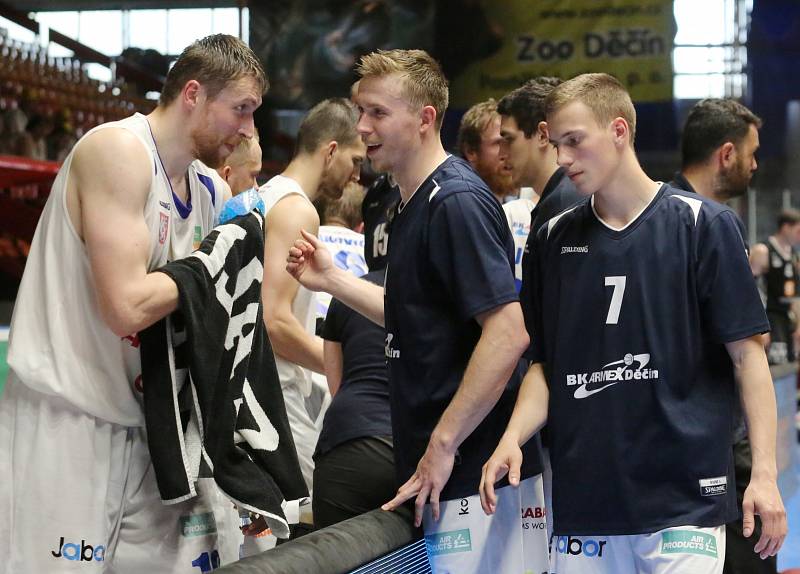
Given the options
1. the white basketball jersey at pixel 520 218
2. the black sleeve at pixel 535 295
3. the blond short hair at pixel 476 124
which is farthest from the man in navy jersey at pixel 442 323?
Answer: the blond short hair at pixel 476 124

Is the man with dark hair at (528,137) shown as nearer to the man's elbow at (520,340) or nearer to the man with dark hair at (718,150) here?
the man with dark hair at (718,150)

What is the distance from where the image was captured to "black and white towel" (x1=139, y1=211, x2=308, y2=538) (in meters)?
2.37

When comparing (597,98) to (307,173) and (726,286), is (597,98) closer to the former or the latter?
(726,286)

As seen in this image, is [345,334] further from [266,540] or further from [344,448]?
[266,540]

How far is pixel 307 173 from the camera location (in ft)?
13.1

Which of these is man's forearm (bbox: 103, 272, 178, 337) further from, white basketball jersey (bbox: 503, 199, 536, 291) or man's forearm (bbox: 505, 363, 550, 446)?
white basketball jersey (bbox: 503, 199, 536, 291)

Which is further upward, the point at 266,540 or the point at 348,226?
the point at 348,226

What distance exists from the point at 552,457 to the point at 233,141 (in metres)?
1.07

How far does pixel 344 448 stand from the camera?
3203 mm

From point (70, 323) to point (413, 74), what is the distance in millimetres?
1017

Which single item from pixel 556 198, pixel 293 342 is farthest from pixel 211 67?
pixel 293 342

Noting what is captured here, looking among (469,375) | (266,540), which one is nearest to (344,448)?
(266,540)

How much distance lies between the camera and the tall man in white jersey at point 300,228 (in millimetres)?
3672

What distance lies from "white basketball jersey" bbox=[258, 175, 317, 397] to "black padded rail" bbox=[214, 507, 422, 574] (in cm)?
130
